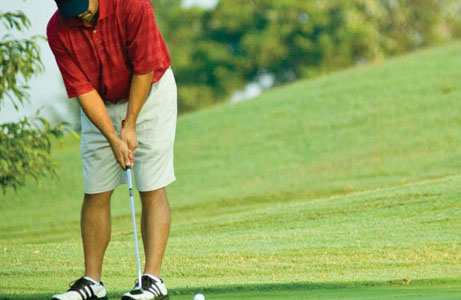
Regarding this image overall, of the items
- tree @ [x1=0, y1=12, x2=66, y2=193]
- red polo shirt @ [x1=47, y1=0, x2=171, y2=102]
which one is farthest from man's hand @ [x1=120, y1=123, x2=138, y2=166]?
tree @ [x1=0, y1=12, x2=66, y2=193]

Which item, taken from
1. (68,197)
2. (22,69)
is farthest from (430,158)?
(22,69)

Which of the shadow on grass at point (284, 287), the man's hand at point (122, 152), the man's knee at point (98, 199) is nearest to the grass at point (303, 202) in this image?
the shadow on grass at point (284, 287)

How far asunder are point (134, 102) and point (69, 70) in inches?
18.6

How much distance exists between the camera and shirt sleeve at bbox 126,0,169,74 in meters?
5.00

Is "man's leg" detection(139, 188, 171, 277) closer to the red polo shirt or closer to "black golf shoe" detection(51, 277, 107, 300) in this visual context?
"black golf shoe" detection(51, 277, 107, 300)

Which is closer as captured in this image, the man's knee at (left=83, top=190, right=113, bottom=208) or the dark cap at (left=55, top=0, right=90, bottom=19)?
the dark cap at (left=55, top=0, right=90, bottom=19)

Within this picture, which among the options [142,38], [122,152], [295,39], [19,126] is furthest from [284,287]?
[295,39]

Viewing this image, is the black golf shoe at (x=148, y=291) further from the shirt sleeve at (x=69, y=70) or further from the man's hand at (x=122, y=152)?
the shirt sleeve at (x=69, y=70)

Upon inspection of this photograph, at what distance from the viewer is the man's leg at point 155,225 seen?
5176 millimetres

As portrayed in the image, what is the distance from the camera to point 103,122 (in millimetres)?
5086

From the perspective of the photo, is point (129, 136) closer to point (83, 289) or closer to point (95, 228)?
point (95, 228)

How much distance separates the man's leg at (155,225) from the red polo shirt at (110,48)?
2.31 feet

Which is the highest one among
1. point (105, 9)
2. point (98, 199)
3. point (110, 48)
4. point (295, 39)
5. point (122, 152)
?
point (105, 9)

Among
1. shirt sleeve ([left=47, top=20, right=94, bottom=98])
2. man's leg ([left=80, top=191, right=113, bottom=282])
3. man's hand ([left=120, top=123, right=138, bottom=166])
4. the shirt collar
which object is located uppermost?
the shirt collar
